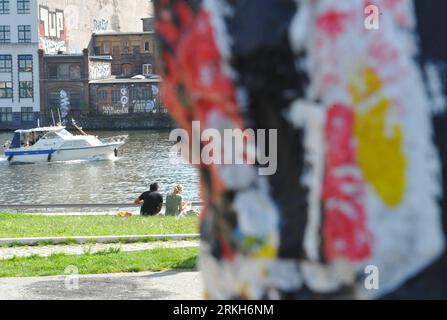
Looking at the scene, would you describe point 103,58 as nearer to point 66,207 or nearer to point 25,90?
point 25,90

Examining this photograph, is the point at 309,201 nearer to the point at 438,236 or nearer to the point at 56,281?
the point at 438,236

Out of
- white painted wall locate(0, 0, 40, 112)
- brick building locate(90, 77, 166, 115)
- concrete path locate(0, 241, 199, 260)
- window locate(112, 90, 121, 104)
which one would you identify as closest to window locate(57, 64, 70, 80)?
white painted wall locate(0, 0, 40, 112)

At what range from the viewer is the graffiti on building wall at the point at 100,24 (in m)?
124

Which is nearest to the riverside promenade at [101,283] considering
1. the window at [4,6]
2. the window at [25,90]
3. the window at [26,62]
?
the window at [25,90]

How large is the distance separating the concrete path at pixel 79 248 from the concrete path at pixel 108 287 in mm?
2446

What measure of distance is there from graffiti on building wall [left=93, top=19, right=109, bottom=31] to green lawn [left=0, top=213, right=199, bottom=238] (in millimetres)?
105070

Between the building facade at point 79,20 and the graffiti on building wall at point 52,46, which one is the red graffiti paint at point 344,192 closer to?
the building facade at point 79,20

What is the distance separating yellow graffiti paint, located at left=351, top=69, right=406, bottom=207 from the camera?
1.88 metres

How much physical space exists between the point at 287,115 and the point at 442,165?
0.30 meters

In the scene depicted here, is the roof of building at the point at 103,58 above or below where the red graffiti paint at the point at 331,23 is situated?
above

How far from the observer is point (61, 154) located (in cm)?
7181
